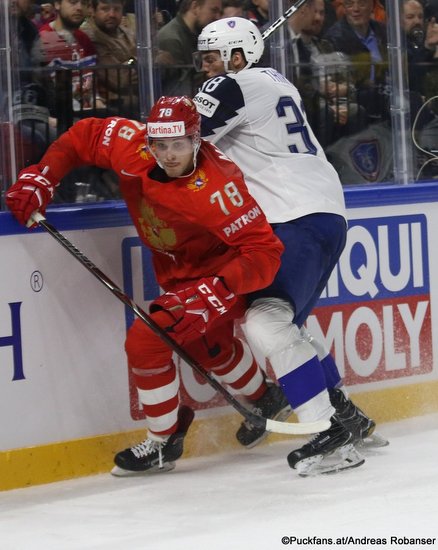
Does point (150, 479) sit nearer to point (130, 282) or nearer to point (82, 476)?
point (82, 476)

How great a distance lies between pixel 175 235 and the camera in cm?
417

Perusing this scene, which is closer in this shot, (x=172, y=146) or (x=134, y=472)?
(x=172, y=146)

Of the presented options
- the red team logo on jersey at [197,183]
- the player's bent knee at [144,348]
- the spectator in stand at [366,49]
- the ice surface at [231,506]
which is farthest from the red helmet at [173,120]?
the spectator in stand at [366,49]

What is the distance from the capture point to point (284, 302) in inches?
164

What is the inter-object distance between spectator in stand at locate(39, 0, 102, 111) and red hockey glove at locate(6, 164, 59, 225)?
0.42 metres

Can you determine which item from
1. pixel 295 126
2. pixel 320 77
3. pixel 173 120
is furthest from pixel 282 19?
pixel 173 120

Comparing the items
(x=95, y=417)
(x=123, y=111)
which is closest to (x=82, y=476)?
(x=95, y=417)

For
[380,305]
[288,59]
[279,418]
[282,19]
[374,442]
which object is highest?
[282,19]

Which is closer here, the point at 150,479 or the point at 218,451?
the point at 150,479

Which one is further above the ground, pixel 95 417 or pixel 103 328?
pixel 103 328

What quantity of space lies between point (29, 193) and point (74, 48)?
67cm

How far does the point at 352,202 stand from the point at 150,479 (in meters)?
1.35

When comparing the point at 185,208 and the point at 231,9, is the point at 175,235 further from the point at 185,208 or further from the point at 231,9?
the point at 231,9

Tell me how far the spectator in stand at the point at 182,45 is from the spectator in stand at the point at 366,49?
60cm
